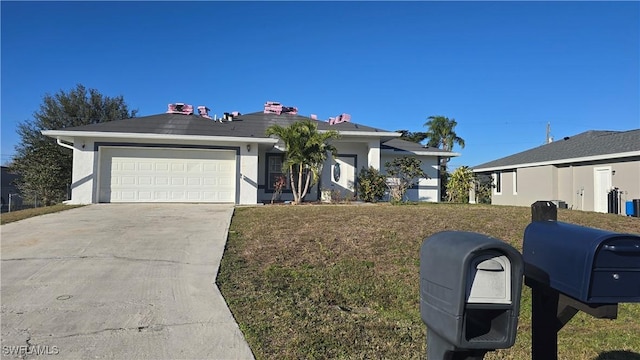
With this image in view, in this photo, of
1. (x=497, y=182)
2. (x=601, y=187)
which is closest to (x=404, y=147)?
(x=497, y=182)

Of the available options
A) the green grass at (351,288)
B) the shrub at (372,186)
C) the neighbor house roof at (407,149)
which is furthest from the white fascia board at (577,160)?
the shrub at (372,186)

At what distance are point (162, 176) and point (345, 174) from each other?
800 centimetres

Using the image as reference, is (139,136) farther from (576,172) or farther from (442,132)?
(442,132)

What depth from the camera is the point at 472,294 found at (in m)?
1.56

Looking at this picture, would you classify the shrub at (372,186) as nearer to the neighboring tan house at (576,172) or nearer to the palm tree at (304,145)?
the palm tree at (304,145)

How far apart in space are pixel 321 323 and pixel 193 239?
5.26m

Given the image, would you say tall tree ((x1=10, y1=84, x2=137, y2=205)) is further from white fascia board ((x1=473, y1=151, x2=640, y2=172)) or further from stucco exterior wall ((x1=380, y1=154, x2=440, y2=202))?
white fascia board ((x1=473, y1=151, x2=640, y2=172))

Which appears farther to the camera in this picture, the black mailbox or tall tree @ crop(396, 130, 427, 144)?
tall tree @ crop(396, 130, 427, 144)

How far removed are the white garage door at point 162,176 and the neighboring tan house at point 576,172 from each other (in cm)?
1530

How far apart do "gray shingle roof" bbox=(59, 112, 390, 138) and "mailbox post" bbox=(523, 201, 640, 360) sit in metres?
15.5

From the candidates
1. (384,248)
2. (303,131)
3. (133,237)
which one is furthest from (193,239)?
(303,131)

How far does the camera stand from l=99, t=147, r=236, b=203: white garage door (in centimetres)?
1600

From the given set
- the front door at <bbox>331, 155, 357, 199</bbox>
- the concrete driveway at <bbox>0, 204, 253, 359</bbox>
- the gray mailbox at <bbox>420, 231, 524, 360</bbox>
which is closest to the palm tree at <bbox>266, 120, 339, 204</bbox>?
the front door at <bbox>331, 155, 357, 199</bbox>

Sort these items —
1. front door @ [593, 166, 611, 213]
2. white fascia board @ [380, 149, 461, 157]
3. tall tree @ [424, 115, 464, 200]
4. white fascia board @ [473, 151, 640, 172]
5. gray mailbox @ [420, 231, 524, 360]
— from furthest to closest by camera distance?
tall tree @ [424, 115, 464, 200] < white fascia board @ [380, 149, 461, 157] < front door @ [593, 166, 611, 213] < white fascia board @ [473, 151, 640, 172] < gray mailbox @ [420, 231, 524, 360]
